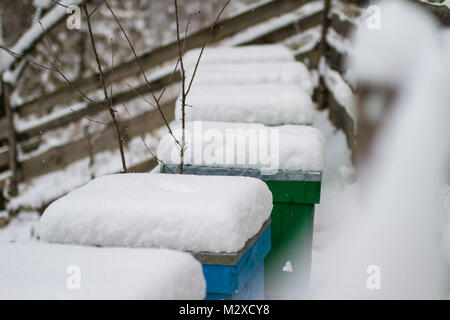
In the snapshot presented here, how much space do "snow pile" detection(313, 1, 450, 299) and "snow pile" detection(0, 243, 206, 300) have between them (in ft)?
5.64

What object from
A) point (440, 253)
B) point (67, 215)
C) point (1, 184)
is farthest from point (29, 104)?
point (440, 253)

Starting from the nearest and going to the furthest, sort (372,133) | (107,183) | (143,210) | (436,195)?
Answer: (143,210) → (107,183) → (436,195) → (372,133)

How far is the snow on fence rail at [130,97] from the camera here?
592 centimetres

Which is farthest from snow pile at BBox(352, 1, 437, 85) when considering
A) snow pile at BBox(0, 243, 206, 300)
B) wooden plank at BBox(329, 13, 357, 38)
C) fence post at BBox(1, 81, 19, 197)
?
fence post at BBox(1, 81, 19, 197)

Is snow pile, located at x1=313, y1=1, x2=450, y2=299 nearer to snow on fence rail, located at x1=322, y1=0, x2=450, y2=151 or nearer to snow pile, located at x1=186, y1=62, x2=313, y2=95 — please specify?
snow pile, located at x1=186, y1=62, x2=313, y2=95

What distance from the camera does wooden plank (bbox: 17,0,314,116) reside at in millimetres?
5914

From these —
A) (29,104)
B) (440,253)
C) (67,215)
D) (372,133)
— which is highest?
(29,104)

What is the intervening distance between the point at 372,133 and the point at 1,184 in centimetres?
467

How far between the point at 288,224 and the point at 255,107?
809 millimetres

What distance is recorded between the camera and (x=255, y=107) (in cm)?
292

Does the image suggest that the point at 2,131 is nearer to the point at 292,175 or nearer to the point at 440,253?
the point at 292,175

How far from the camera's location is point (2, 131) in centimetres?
608

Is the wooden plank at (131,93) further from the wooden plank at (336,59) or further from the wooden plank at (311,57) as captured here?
the wooden plank at (336,59)

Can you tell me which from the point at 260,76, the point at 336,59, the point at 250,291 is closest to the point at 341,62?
the point at 336,59
